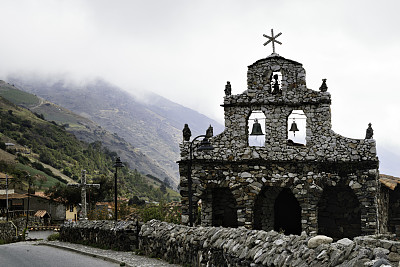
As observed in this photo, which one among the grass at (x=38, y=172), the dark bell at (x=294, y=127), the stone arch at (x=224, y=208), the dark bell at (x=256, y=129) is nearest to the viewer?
the dark bell at (x=256, y=129)

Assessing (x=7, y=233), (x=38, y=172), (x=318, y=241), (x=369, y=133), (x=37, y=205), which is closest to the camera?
(x=318, y=241)

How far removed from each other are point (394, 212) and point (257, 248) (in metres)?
17.7

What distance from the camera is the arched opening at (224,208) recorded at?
2394 cm

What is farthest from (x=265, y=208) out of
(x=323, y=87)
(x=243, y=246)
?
(x=243, y=246)

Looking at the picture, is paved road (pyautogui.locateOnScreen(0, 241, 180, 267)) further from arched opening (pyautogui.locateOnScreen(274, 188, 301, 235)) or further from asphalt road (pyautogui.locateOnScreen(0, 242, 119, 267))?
arched opening (pyautogui.locateOnScreen(274, 188, 301, 235))

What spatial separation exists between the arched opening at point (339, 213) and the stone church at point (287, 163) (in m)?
0.05

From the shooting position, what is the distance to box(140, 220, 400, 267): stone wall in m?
6.95

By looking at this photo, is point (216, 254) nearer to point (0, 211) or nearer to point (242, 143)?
point (242, 143)

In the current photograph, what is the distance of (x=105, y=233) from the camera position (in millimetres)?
19891

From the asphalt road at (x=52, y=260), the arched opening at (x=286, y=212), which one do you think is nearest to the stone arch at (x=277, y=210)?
the arched opening at (x=286, y=212)

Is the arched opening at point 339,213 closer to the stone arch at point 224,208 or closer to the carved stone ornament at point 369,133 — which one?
the carved stone ornament at point 369,133

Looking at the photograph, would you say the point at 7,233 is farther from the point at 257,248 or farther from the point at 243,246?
the point at 257,248

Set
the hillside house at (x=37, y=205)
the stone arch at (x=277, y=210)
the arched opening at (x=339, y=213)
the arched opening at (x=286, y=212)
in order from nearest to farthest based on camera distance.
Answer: the arched opening at (x=339, y=213), the stone arch at (x=277, y=210), the arched opening at (x=286, y=212), the hillside house at (x=37, y=205)

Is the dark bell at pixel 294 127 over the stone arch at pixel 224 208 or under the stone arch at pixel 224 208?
over
